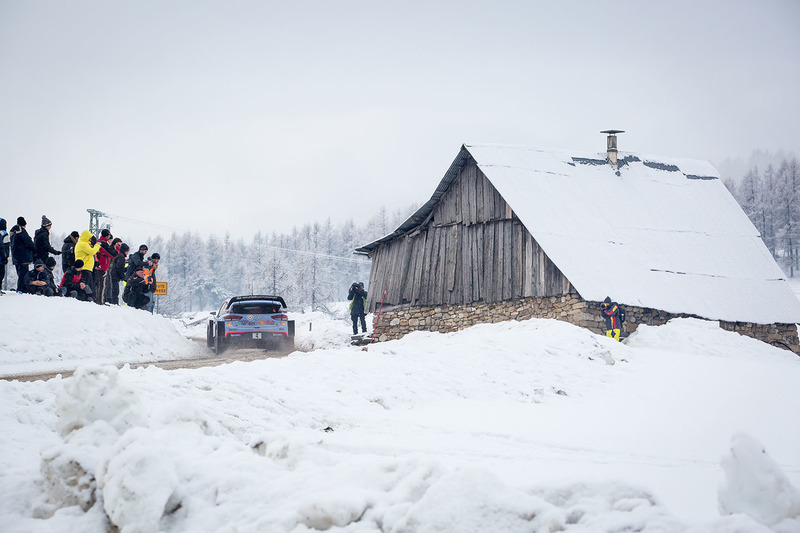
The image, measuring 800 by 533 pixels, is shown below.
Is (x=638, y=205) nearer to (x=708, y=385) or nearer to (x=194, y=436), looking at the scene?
(x=708, y=385)

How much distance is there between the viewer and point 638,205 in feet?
83.1

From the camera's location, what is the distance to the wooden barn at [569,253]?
20.8 m

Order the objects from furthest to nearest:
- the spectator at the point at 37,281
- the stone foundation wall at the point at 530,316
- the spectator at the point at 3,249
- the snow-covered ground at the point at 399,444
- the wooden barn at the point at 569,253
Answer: the wooden barn at the point at 569,253 → the stone foundation wall at the point at 530,316 → the spectator at the point at 37,281 → the spectator at the point at 3,249 → the snow-covered ground at the point at 399,444

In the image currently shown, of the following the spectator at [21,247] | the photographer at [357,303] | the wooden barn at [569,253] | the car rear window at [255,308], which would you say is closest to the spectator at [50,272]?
the spectator at [21,247]

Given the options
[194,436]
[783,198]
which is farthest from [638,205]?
[783,198]

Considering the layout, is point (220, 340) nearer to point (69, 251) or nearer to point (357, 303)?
point (69, 251)

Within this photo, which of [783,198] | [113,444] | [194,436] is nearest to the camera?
[113,444]

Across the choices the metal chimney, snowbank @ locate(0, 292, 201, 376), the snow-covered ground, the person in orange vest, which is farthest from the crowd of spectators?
the metal chimney

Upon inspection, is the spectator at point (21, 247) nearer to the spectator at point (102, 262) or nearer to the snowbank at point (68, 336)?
the snowbank at point (68, 336)

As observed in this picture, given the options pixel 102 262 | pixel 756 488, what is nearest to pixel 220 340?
pixel 102 262

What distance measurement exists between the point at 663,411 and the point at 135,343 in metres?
12.2

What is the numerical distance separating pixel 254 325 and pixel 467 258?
320 inches

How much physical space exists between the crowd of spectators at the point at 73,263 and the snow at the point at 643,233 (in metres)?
11.9

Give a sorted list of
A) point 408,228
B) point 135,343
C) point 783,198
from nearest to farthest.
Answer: point 135,343 → point 408,228 → point 783,198
